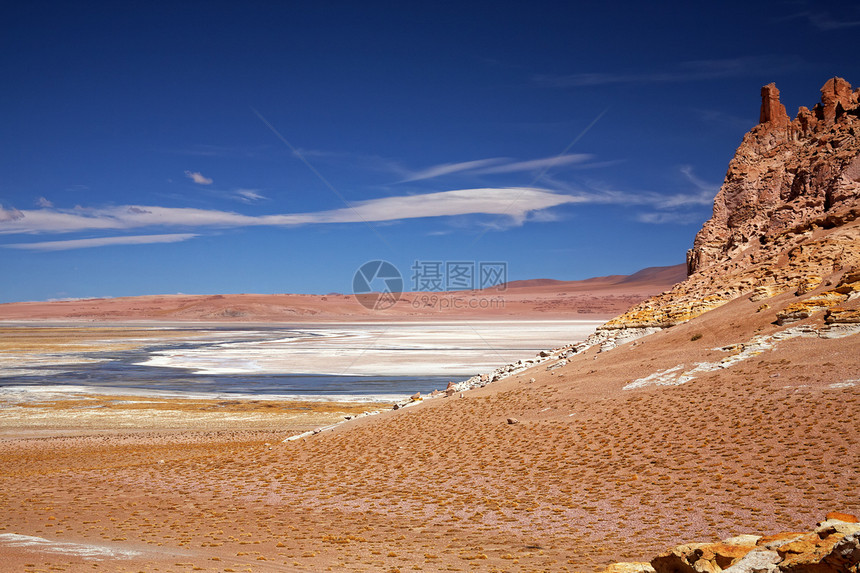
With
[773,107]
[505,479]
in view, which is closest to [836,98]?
[773,107]

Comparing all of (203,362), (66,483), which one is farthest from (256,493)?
(203,362)

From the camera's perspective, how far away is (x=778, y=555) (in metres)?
4.92

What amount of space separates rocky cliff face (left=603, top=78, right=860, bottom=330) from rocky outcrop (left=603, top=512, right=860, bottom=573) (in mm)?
14845

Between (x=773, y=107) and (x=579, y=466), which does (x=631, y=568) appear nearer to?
(x=579, y=466)

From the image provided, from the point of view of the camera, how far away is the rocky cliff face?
69.5 feet

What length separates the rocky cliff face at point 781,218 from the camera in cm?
2117

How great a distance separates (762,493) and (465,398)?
1176 cm

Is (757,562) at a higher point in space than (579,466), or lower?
higher

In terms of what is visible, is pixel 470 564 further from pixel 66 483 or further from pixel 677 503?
pixel 66 483

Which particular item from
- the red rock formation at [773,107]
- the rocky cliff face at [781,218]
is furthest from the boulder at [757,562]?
the red rock formation at [773,107]

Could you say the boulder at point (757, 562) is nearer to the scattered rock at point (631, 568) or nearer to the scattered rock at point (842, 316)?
the scattered rock at point (631, 568)

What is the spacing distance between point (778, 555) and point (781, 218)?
24.0 m

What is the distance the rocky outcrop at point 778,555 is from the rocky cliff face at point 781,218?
1485 cm

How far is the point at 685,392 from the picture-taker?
15.5 metres
